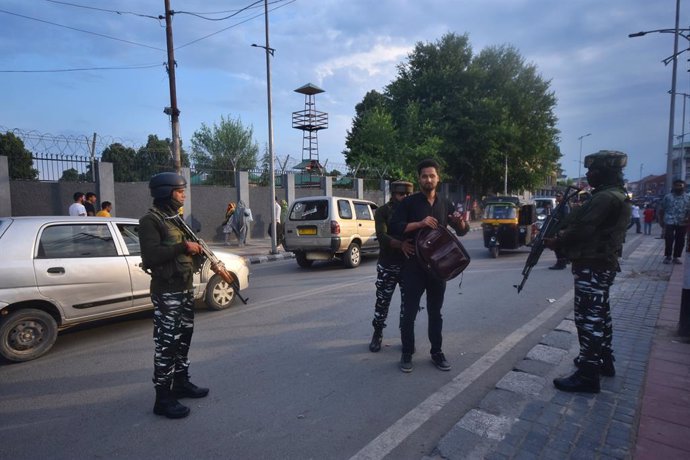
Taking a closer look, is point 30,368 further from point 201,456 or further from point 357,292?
point 357,292

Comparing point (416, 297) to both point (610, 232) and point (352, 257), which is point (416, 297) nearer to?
point (610, 232)

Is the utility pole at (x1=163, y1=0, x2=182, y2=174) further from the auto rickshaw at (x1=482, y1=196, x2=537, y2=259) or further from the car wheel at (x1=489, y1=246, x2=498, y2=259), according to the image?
the car wheel at (x1=489, y1=246, x2=498, y2=259)

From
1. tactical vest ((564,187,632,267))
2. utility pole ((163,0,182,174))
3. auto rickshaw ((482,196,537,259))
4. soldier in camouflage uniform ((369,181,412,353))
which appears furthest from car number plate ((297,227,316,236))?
tactical vest ((564,187,632,267))

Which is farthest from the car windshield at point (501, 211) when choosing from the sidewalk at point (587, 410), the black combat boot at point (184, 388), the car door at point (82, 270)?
the black combat boot at point (184, 388)

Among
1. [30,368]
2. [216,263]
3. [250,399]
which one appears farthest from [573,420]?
[30,368]

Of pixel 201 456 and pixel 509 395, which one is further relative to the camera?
pixel 509 395

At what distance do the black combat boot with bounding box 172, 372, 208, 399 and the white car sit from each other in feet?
4.80

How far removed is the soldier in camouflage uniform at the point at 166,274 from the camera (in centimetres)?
312

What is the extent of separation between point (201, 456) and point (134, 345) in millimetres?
2646

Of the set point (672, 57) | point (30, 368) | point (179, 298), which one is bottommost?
point (30, 368)

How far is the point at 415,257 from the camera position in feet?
12.7

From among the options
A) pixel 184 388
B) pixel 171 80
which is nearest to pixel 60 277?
pixel 184 388

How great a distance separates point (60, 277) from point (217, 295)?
2.20 meters

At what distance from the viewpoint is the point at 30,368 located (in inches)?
169
